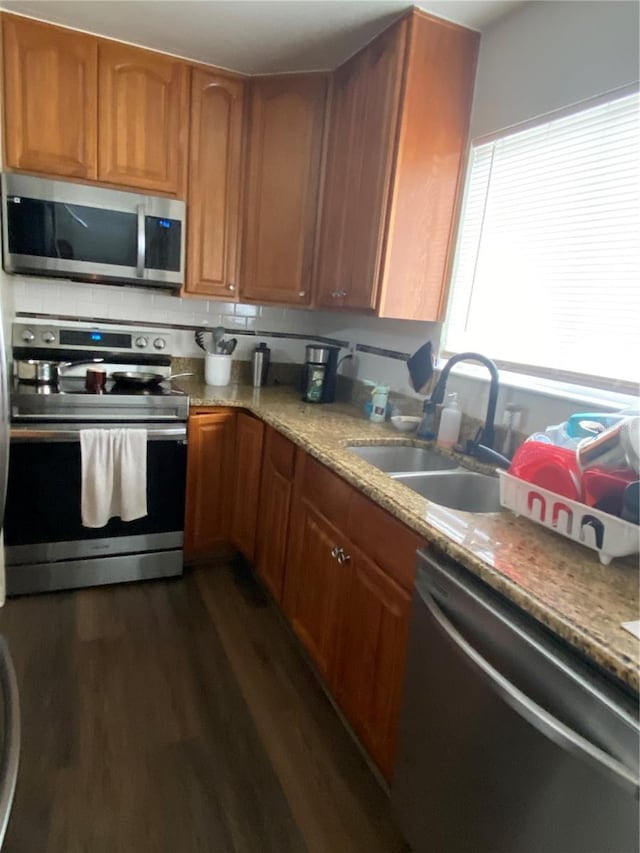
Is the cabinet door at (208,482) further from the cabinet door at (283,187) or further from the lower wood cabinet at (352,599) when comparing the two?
the cabinet door at (283,187)

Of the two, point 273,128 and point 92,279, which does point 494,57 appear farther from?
point 92,279

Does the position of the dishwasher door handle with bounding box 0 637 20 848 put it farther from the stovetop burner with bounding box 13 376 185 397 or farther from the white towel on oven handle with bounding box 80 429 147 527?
the stovetop burner with bounding box 13 376 185 397

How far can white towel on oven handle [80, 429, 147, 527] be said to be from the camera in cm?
222

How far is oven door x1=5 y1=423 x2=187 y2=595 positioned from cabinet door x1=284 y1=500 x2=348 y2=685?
0.70m

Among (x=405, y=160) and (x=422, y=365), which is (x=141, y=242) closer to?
(x=405, y=160)

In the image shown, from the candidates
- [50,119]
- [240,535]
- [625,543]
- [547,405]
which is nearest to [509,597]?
[625,543]

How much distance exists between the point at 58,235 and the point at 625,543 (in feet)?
7.99

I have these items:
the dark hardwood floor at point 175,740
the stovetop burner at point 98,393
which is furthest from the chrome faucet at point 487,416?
the stovetop burner at point 98,393

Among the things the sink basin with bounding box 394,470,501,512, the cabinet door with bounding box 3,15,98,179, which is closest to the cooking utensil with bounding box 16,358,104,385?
the cabinet door with bounding box 3,15,98,179

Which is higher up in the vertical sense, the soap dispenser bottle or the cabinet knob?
the soap dispenser bottle

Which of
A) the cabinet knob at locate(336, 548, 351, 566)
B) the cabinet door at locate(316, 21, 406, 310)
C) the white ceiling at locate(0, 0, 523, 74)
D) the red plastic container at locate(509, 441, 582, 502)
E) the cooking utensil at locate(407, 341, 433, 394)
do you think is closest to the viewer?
the red plastic container at locate(509, 441, 582, 502)

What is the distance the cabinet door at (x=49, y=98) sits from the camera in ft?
7.19

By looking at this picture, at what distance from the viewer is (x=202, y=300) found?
2881 mm

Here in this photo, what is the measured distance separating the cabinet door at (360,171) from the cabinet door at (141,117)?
0.74 m
